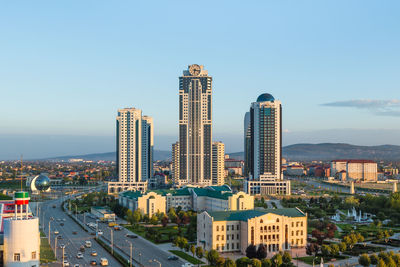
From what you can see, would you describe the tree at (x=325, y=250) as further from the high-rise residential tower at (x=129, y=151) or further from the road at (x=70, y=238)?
the high-rise residential tower at (x=129, y=151)

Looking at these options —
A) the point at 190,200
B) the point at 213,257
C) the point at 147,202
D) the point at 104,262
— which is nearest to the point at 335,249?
the point at 213,257

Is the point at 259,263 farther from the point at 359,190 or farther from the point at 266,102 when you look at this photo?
the point at 359,190

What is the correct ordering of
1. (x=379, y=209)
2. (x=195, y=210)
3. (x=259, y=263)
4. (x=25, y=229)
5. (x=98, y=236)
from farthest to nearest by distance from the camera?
(x=195, y=210)
(x=379, y=209)
(x=98, y=236)
(x=259, y=263)
(x=25, y=229)

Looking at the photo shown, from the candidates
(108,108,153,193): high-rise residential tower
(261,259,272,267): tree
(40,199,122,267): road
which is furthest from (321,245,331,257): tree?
(108,108,153,193): high-rise residential tower

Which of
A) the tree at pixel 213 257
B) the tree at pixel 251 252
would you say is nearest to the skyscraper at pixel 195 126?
the tree at pixel 251 252

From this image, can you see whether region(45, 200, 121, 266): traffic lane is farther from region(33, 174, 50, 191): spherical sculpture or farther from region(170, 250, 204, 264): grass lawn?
region(33, 174, 50, 191): spherical sculpture

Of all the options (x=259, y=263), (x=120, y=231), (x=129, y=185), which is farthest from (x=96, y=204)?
(x=259, y=263)
